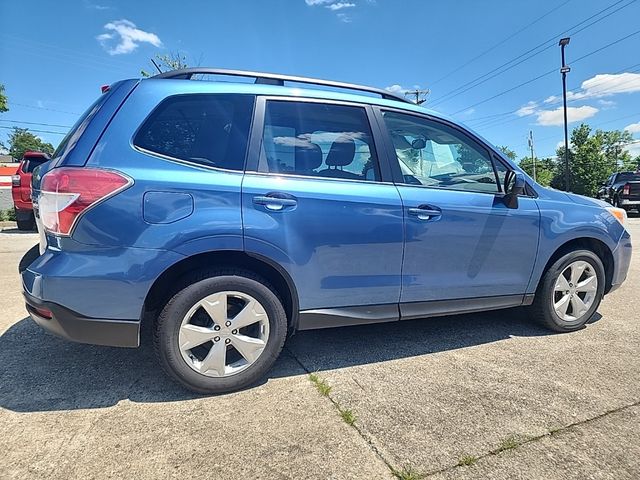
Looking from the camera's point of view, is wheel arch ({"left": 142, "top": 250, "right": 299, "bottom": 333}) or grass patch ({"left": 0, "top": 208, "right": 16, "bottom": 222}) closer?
wheel arch ({"left": 142, "top": 250, "right": 299, "bottom": 333})

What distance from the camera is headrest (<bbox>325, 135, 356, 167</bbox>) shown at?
9.02 ft

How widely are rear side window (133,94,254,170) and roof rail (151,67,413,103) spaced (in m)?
0.22

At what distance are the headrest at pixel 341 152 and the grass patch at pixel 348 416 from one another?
4.93 ft

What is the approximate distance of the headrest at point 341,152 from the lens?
2.75 metres

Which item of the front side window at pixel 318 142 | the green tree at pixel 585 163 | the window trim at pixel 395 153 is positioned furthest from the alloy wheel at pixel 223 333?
the green tree at pixel 585 163

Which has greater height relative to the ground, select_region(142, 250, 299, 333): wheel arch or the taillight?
the taillight

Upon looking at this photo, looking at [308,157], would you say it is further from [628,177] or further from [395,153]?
[628,177]

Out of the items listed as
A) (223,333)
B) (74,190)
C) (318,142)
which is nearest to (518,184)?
(318,142)

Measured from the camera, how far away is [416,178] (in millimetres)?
2945

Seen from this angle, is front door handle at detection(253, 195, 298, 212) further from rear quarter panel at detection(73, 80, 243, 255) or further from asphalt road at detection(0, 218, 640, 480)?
asphalt road at detection(0, 218, 640, 480)

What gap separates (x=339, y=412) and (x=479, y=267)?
156cm

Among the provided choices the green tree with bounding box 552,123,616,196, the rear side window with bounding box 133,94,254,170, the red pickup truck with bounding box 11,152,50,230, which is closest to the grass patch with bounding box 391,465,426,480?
the rear side window with bounding box 133,94,254,170

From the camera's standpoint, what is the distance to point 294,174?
2.56m

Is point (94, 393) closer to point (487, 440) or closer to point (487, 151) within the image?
point (487, 440)
